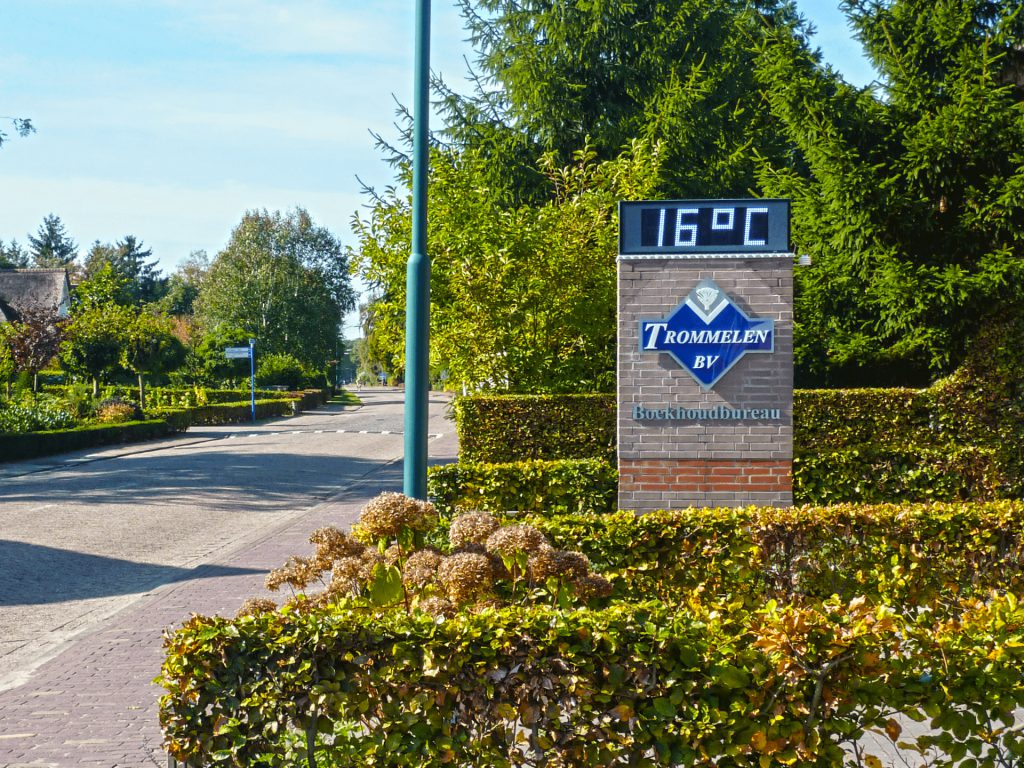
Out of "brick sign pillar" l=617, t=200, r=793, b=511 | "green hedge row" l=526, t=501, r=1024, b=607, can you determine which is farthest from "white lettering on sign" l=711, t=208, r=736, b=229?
"green hedge row" l=526, t=501, r=1024, b=607

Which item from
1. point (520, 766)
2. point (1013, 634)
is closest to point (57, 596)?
point (520, 766)

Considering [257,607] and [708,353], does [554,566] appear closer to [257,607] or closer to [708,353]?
[257,607]

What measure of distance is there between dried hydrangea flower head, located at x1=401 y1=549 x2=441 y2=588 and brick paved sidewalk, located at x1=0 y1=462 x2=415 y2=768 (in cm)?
135

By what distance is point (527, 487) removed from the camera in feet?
32.9

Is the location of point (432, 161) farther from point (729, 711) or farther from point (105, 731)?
point (729, 711)

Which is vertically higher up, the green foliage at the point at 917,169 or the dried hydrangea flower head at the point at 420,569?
the green foliage at the point at 917,169

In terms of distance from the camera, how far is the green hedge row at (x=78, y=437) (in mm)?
23859

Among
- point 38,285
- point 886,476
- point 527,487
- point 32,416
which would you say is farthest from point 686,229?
point 38,285

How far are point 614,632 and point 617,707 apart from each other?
25cm

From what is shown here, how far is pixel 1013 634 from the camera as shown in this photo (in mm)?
3650

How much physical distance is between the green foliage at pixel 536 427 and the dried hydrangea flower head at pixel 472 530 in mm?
8804

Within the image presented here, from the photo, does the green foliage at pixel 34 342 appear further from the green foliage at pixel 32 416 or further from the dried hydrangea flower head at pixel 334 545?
the dried hydrangea flower head at pixel 334 545

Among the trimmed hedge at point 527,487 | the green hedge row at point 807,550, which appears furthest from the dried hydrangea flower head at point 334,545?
the trimmed hedge at point 527,487

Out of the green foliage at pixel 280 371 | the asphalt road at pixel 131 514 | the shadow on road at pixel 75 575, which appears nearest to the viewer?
the asphalt road at pixel 131 514
